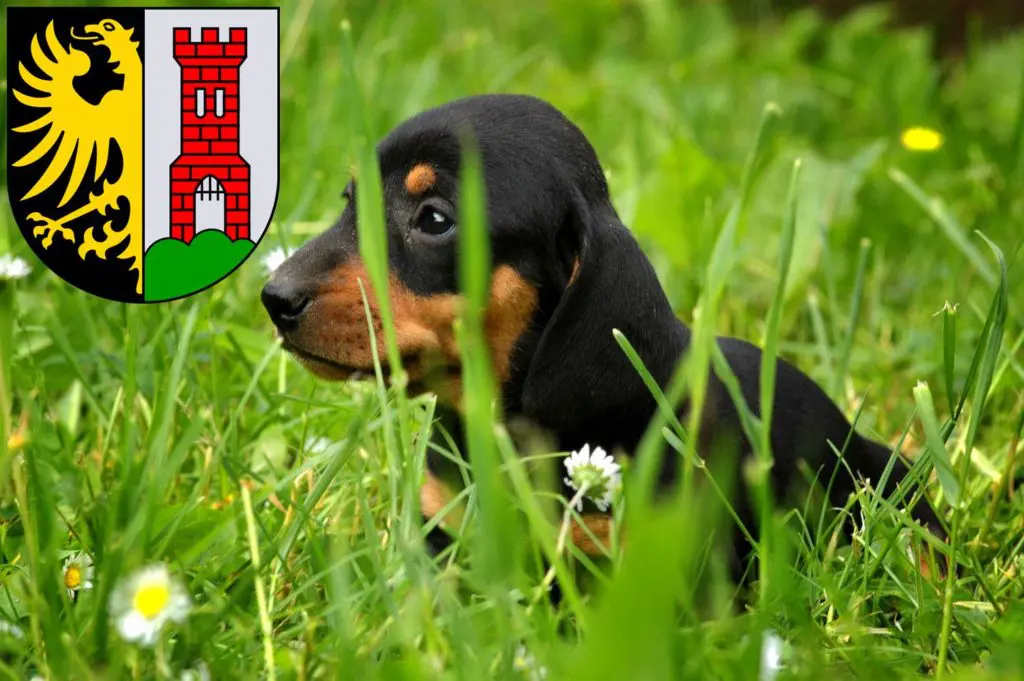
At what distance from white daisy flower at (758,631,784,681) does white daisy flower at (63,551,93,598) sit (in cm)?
104

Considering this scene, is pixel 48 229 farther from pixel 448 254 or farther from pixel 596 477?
pixel 596 477

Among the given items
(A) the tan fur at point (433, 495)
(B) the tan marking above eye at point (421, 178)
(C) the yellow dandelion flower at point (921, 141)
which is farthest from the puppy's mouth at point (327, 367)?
(C) the yellow dandelion flower at point (921, 141)

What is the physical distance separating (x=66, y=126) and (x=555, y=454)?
4.93ft

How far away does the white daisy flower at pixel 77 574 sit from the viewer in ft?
6.39

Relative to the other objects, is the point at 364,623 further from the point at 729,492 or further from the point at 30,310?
the point at 30,310

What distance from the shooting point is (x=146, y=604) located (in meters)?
1.62

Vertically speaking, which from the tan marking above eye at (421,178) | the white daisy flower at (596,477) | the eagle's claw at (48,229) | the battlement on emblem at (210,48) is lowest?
the white daisy flower at (596,477)

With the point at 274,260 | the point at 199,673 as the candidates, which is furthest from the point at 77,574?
the point at 274,260

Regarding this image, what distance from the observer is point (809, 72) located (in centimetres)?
660

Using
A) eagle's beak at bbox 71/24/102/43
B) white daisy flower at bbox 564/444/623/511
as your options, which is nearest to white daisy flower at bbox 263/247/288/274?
eagle's beak at bbox 71/24/102/43

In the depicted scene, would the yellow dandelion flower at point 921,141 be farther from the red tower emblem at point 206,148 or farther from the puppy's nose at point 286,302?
the puppy's nose at point 286,302

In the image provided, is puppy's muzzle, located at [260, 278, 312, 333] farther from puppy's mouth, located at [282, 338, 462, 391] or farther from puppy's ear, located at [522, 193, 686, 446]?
puppy's ear, located at [522, 193, 686, 446]

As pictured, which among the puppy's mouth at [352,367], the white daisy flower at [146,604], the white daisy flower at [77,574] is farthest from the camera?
the puppy's mouth at [352,367]

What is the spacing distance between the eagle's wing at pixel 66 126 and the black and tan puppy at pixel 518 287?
56 cm
